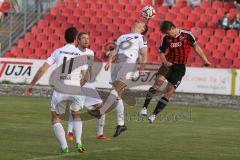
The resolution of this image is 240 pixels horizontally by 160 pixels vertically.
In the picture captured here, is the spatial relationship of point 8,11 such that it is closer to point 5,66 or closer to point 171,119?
point 5,66

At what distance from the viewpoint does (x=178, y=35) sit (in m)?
18.4

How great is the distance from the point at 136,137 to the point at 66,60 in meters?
3.93

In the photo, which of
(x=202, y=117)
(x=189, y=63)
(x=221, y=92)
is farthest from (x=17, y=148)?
(x=189, y=63)

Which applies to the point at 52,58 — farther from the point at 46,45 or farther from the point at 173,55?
the point at 46,45

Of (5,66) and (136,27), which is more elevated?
(136,27)

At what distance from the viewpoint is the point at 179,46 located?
60.5ft

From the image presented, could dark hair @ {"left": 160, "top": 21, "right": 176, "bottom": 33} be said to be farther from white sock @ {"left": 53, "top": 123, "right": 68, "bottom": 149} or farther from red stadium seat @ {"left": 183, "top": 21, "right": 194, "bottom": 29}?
red stadium seat @ {"left": 183, "top": 21, "right": 194, "bottom": 29}

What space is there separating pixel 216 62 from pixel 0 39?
34.2 feet

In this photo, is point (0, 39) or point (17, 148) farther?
point (0, 39)

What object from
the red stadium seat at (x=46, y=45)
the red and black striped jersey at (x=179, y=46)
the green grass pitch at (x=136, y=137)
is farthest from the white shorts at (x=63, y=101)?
the red stadium seat at (x=46, y=45)

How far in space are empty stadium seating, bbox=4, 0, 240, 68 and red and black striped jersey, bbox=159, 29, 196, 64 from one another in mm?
13469

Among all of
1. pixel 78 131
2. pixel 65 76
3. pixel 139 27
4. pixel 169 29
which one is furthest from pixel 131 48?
pixel 78 131

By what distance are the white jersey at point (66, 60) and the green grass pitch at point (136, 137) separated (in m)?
1.30

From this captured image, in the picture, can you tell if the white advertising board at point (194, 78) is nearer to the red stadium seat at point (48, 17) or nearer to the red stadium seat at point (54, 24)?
the red stadium seat at point (54, 24)
